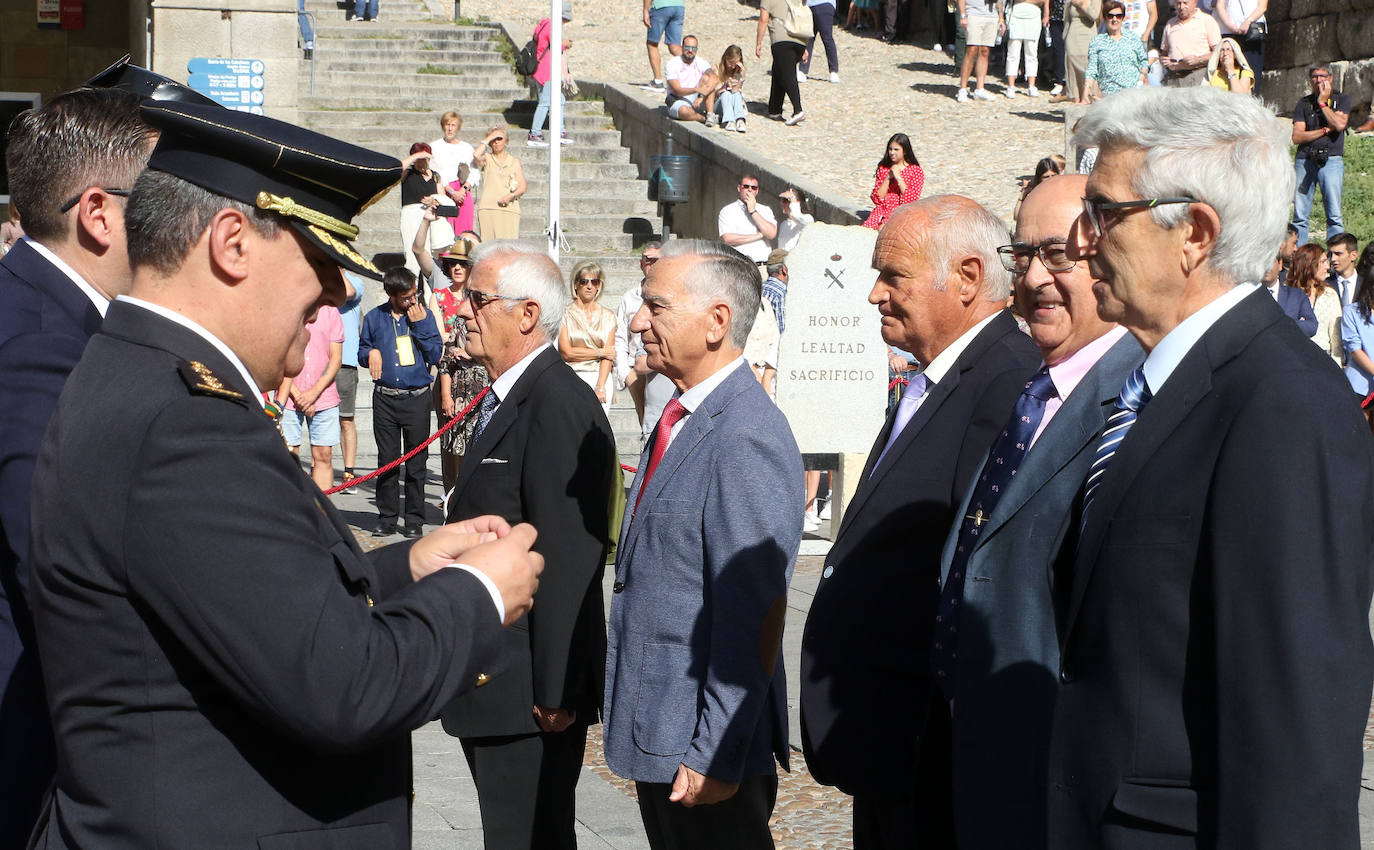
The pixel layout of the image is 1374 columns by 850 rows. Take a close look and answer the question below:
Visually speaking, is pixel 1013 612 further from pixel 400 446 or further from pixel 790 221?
pixel 790 221

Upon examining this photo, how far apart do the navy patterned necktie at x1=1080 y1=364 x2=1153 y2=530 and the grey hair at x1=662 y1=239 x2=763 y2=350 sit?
1494 mm

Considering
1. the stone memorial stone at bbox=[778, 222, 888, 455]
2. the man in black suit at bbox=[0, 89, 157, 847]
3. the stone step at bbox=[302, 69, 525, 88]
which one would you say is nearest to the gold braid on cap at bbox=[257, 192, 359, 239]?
the man in black suit at bbox=[0, 89, 157, 847]

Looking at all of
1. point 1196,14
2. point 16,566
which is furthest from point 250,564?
point 1196,14

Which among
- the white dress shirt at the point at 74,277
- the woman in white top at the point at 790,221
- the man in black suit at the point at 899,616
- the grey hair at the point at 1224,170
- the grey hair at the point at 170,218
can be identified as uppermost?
the grey hair at the point at 1224,170

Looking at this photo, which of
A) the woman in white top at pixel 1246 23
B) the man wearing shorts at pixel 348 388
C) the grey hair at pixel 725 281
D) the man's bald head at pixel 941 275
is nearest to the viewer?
the man's bald head at pixel 941 275

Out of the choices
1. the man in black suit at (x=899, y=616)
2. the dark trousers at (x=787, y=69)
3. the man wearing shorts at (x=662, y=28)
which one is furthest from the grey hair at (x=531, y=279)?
the dark trousers at (x=787, y=69)

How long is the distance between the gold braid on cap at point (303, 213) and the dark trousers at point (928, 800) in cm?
182

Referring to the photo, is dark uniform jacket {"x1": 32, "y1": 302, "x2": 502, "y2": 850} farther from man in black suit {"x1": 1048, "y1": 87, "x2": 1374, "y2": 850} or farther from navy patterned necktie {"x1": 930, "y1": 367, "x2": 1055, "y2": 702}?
navy patterned necktie {"x1": 930, "y1": 367, "x2": 1055, "y2": 702}

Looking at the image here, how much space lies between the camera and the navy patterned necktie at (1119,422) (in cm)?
251

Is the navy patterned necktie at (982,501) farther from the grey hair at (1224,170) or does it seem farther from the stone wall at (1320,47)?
the stone wall at (1320,47)

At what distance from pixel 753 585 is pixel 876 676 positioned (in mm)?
352

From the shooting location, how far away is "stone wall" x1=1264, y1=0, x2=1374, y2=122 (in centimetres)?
A: 2166

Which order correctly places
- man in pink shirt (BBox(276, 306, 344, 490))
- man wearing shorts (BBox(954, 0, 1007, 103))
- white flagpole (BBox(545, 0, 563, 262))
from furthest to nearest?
man wearing shorts (BBox(954, 0, 1007, 103)) < white flagpole (BBox(545, 0, 563, 262)) < man in pink shirt (BBox(276, 306, 344, 490))

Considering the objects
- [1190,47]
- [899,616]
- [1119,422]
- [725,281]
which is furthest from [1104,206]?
[1190,47]
